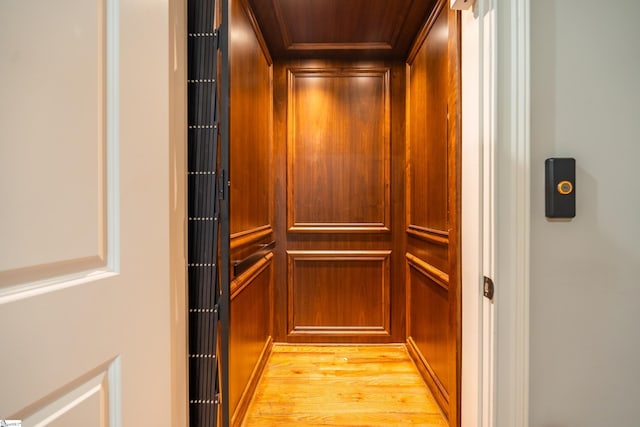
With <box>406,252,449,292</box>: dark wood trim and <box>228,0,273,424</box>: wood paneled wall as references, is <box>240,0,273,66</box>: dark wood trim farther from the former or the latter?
<box>406,252,449,292</box>: dark wood trim

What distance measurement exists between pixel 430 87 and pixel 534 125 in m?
1.66

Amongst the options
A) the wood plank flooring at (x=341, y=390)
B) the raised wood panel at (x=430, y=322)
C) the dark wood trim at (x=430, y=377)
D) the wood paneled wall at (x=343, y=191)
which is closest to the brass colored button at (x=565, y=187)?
the raised wood panel at (x=430, y=322)

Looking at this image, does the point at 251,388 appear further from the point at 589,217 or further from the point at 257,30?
the point at 257,30

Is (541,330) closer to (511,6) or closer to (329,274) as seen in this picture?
(511,6)

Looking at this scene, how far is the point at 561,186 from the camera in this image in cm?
83

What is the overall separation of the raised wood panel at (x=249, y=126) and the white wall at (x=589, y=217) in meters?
1.36

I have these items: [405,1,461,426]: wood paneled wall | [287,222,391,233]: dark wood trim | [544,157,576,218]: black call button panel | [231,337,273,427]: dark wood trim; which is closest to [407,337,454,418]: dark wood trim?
[405,1,461,426]: wood paneled wall

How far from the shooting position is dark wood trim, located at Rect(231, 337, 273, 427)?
73.8 inches

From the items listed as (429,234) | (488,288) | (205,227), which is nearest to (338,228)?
(429,234)

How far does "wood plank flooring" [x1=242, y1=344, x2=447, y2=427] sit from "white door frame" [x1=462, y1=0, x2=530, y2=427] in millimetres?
1370

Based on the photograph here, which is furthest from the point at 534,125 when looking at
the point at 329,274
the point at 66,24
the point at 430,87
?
the point at 329,274

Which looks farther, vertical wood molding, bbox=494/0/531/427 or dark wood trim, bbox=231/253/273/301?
dark wood trim, bbox=231/253/273/301

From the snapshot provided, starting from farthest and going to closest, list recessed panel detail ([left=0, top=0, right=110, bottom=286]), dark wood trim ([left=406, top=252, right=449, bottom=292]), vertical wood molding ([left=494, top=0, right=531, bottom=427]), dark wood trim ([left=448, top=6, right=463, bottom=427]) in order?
dark wood trim ([left=406, top=252, right=449, bottom=292]) < dark wood trim ([left=448, top=6, right=463, bottom=427]) < vertical wood molding ([left=494, top=0, right=531, bottom=427]) < recessed panel detail ([left=0, top=0, right=110, bottom=286])

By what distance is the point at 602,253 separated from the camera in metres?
0.84
